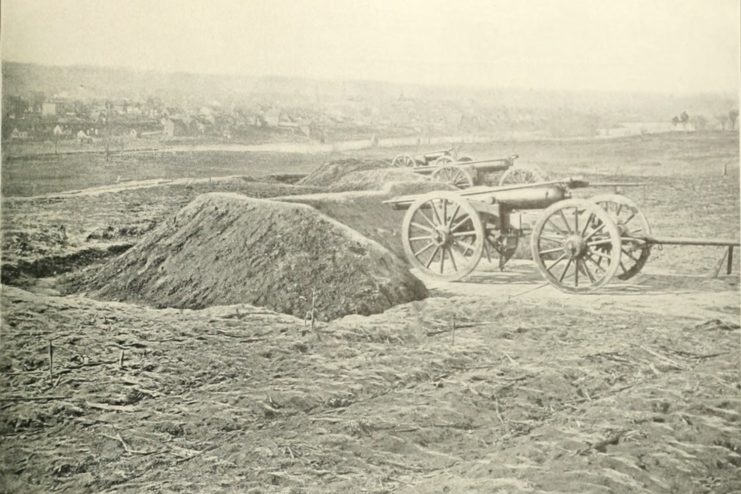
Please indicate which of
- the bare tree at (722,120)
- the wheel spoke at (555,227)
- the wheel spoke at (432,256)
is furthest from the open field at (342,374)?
the bare tree at (722,120)

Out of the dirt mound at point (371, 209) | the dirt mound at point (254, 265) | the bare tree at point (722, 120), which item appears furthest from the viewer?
the bare tree at point (722, 120)

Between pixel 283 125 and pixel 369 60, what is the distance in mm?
616

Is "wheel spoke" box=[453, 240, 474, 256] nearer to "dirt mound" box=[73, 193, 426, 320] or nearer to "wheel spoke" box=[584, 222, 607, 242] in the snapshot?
"dirt mound" box=[73, 193, 426, 320]

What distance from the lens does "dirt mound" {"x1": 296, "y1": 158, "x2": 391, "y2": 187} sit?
4.66 m

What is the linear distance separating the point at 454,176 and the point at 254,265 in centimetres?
134

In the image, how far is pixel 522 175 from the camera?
16.2 ft

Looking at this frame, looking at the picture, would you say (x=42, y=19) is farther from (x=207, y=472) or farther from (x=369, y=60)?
(x=207, y=472)

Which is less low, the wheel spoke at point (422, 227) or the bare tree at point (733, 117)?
the bare tree at point (733, 117)

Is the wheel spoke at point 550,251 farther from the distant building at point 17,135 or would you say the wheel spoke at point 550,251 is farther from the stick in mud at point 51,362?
the distant building at point 17,135

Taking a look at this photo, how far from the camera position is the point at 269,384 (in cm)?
417

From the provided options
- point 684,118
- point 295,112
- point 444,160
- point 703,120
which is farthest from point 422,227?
point 703,120

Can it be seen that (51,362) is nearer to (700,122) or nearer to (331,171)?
(331,171)

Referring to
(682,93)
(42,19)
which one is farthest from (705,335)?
(42,19)

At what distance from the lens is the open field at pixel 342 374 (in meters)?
3.97
